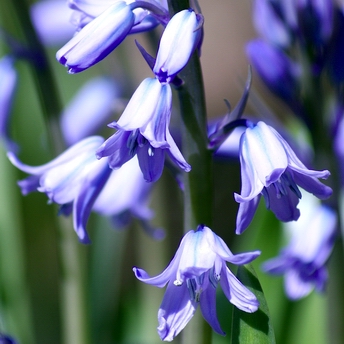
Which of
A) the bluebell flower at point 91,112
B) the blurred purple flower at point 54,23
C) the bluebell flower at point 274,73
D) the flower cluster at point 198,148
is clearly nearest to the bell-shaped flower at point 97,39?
the flower cluster at point 198,148

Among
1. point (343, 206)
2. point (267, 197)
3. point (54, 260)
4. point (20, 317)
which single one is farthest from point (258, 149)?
point (54, 260)

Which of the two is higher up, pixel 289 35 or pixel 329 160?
pixel 289 35

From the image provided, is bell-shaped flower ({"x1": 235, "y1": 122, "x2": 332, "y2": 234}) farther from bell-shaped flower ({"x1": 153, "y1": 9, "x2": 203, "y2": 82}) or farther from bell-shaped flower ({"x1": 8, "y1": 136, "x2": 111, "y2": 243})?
bell-shaped flower ({"x1": 8, "y1": 136, "x2": 111, "y2": 243})

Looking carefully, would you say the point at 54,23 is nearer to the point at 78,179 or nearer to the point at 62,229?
the point at 62,229

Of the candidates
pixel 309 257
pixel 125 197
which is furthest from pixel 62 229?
pixel 309 257

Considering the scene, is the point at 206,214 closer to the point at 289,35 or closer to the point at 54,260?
the point at 289,35

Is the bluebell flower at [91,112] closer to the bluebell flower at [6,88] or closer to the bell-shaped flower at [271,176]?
the bluebell flower at [6,88]
